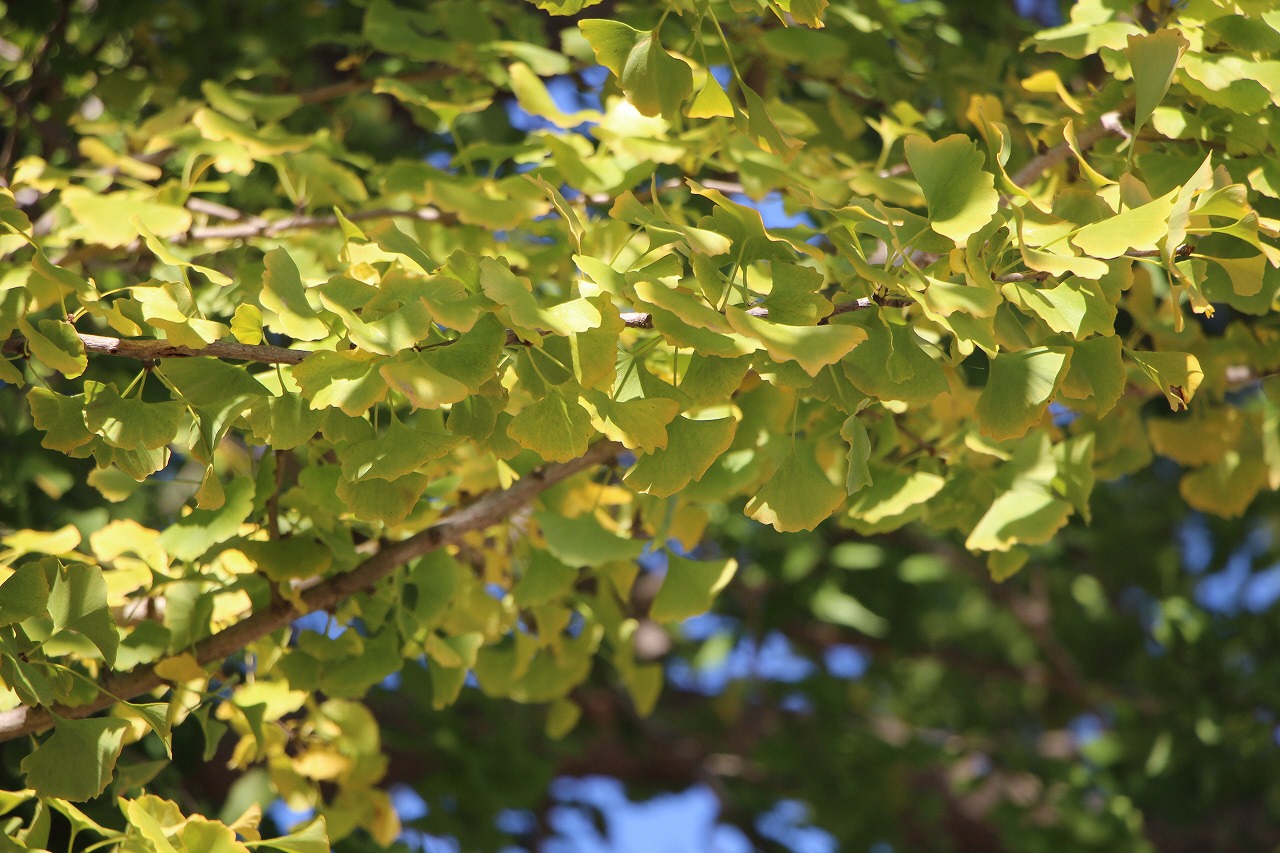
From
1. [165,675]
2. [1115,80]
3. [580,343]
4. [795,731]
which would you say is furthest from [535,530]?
[795,731]

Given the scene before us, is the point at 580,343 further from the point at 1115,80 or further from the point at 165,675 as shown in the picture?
the point at 1115,80

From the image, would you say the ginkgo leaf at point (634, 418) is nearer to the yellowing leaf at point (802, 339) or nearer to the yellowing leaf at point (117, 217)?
the yellowing leaf at point (802, 339)

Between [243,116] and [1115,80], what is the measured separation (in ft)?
2.70

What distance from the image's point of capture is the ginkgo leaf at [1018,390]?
758 mm

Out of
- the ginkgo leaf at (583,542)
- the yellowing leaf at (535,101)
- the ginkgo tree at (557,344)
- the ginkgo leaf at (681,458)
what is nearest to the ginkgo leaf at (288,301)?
the ginkgo tree at (557,344)

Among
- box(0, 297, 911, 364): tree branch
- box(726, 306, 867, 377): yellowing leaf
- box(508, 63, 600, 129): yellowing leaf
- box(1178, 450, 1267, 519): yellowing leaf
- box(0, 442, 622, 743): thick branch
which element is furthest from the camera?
box(1178, 450, 1267, 519): yellowing leaf

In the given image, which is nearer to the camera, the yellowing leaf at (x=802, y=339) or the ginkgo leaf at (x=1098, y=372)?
the yellowing leaf at (x=802, y=339)

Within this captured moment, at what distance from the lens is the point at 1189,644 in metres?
1.96

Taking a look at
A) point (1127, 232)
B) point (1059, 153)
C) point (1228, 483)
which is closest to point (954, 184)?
point (1127, 232)

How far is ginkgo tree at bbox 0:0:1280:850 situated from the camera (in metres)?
0.73

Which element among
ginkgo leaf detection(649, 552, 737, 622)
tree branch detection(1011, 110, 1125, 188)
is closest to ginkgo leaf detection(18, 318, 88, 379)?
ginkgo leaf detection(649, 552, 737, 622)

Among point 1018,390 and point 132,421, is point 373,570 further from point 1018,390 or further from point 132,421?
point 1018,390

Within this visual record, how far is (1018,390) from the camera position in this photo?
2.51 ft

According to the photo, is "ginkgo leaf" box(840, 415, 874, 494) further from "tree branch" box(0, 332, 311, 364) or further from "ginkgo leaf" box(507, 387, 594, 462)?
"tree branch" box(0, 332, 311, 364)
